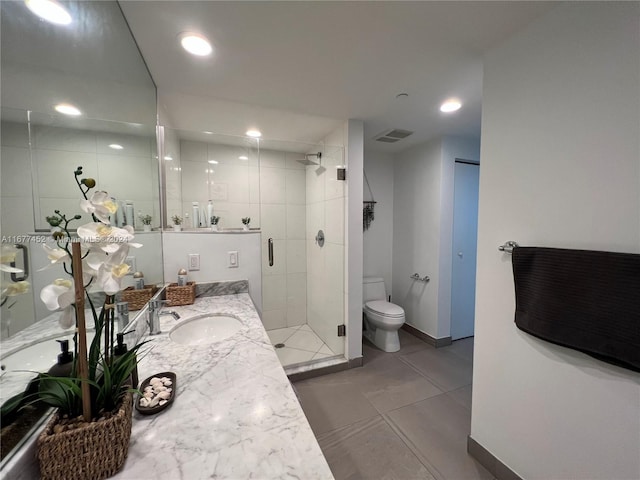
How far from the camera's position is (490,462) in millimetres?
1324

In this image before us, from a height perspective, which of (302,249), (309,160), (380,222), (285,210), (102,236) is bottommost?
(302,249)

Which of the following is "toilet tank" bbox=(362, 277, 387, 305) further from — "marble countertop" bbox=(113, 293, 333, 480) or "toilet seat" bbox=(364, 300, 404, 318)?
"marble countertop" bbox=(113, 293, 333, 480)

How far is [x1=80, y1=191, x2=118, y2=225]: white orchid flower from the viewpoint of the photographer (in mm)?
572

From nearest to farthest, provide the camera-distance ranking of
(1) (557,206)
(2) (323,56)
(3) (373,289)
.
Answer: (1) (557,206), (2) (323,56), (3) (373,289)

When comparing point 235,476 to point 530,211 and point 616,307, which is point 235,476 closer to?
point 616,307

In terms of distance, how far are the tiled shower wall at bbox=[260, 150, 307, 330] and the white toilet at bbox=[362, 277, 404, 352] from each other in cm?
78

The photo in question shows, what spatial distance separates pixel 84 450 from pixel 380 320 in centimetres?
241

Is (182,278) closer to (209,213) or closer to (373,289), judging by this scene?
(209,213)

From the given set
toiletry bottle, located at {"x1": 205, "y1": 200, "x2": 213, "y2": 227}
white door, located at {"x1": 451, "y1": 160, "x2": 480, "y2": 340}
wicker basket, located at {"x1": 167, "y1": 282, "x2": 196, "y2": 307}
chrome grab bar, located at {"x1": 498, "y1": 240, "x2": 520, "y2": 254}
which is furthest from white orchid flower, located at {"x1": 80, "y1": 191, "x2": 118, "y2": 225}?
white door, located at {"x1": 451, "y1": 160, "x2": 480, "y2": 340}

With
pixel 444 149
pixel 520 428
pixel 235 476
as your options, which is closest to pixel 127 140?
pixel 235 476

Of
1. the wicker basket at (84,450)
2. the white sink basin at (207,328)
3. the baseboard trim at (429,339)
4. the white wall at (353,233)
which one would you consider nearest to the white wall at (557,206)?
the white wall at (353,233)

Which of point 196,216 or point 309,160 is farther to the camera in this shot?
point 309,160

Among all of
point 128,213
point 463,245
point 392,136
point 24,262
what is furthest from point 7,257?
point 463,245

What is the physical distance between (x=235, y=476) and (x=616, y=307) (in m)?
1.30
